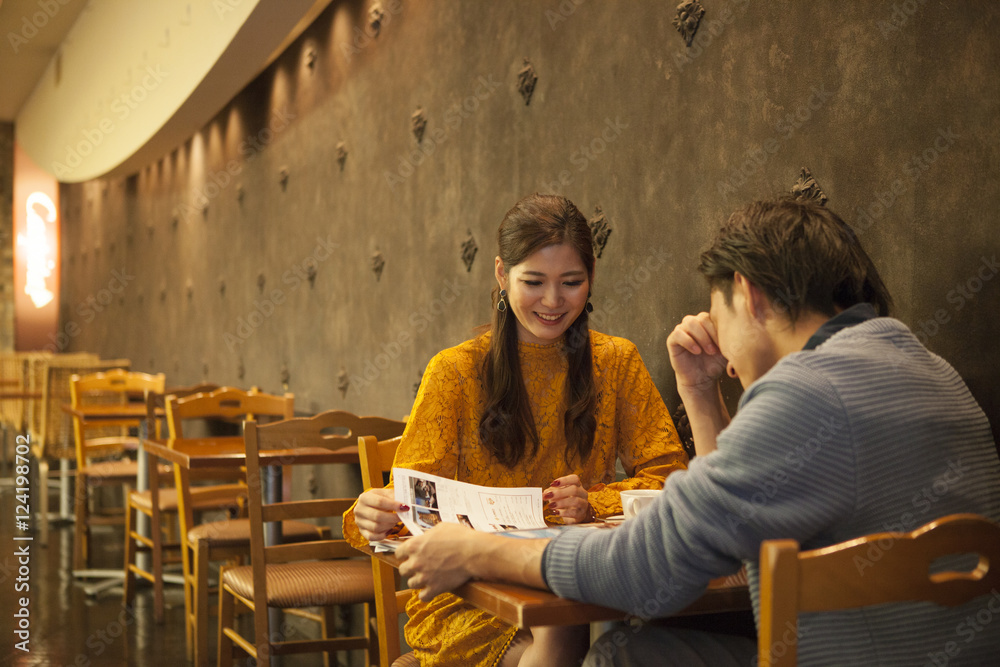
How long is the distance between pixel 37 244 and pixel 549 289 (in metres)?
12.1

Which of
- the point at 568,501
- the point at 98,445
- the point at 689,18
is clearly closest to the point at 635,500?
the point at 568,501

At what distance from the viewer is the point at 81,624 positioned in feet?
13.6

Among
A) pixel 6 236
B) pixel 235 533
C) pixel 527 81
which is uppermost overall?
pixel 6 236

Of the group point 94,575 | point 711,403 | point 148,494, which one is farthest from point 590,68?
point 94,575

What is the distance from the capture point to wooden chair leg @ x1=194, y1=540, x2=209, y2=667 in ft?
11.2

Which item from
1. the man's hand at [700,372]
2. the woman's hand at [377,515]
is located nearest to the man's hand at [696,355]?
the man's hand at [700,372]

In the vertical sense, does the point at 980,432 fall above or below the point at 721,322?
below

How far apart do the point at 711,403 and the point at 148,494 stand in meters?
3.53

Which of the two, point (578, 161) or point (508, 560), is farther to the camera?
point (578, 161)

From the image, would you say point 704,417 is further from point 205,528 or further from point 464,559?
point 205,528

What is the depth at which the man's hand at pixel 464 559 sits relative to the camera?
1.31 m

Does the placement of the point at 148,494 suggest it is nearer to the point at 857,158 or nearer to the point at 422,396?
the point at 422,396

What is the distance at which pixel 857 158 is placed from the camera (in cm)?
183

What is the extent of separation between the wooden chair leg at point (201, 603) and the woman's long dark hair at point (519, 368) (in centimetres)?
176
